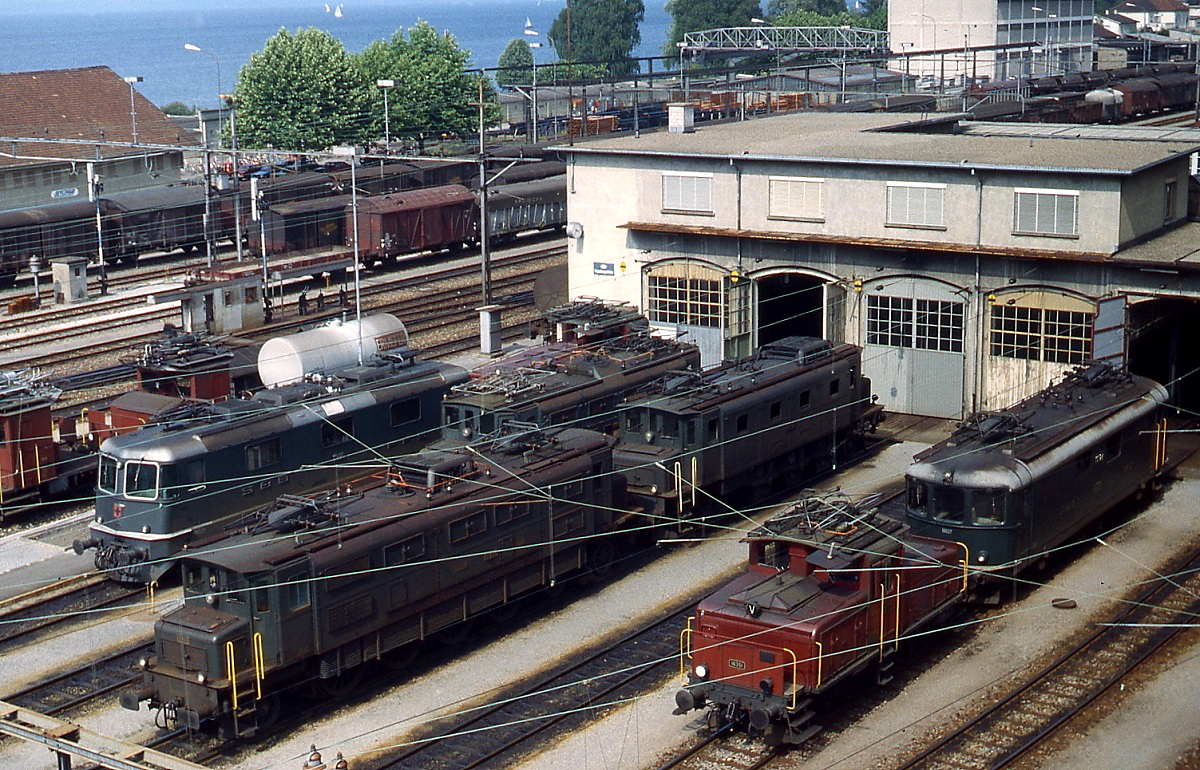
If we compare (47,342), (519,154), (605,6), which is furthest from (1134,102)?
(605,6)

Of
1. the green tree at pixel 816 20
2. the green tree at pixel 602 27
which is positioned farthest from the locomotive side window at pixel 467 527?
the green tree at pixel 602 27

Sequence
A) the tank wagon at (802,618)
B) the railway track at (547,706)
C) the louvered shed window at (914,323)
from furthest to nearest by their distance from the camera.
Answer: the louvered shed window at (914,323)
the railway track at (547,706)
the tank wagon at (802,618)

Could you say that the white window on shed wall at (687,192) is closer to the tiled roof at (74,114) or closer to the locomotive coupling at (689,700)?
the locomotive coupling at (689,700)

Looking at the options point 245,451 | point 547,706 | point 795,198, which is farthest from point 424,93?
point 547,706

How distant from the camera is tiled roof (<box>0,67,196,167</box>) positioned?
76.0 meters

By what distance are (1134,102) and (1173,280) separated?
5427 cm

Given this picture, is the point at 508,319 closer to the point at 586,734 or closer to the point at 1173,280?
the point at 1173,280

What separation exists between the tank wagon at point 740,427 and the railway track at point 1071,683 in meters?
8.13

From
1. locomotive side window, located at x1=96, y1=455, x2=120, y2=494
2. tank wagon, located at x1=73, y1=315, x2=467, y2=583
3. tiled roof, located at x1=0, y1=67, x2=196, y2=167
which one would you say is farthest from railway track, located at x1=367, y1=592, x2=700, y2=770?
tiled roof, located at x1=0, y1=67, x2=196, y2=167

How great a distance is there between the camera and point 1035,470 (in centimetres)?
2673

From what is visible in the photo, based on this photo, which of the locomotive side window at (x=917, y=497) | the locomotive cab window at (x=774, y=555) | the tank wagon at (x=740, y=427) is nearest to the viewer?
the locomotive cab window at (x=774, y=555)

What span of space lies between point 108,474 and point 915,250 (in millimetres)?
21269

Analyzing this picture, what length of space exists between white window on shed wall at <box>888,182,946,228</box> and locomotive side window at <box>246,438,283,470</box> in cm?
1792

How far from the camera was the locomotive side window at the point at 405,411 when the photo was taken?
109 feet
